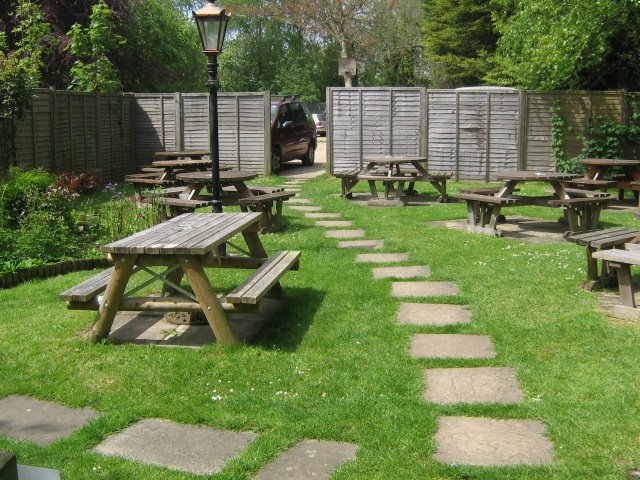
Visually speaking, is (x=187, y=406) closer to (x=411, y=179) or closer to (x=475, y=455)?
(x=475, y=455)

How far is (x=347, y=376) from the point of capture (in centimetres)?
502

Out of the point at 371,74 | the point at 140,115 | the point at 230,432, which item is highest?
the point at 371,74

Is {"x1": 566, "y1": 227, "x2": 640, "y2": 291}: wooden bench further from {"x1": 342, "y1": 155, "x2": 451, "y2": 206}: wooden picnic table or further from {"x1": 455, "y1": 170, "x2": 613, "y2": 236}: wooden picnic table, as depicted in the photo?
{"x1": 342, "y1": 155, "x2": 451, "y2": 206}: wooden picnic table

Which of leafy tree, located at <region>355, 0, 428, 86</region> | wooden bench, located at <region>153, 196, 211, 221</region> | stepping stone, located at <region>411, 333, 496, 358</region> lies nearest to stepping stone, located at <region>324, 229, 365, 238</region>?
wooden bench, located at <region>153, 196, 211, 221</region>

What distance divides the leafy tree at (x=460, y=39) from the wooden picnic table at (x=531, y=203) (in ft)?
87.5

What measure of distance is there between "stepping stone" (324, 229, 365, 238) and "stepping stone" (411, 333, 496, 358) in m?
4.68

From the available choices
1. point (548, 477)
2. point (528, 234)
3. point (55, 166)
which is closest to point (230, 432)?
point (548, 477)

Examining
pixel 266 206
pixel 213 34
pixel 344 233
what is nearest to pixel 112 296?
pixel 213 34

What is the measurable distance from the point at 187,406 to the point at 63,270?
4.27m

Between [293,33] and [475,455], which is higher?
[293,33]

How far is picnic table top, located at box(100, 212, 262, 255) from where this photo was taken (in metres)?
5.37

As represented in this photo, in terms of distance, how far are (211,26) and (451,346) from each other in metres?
4.12

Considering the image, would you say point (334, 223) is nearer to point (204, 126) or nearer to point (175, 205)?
point (175, 205)

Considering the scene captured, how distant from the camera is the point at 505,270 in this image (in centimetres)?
805
